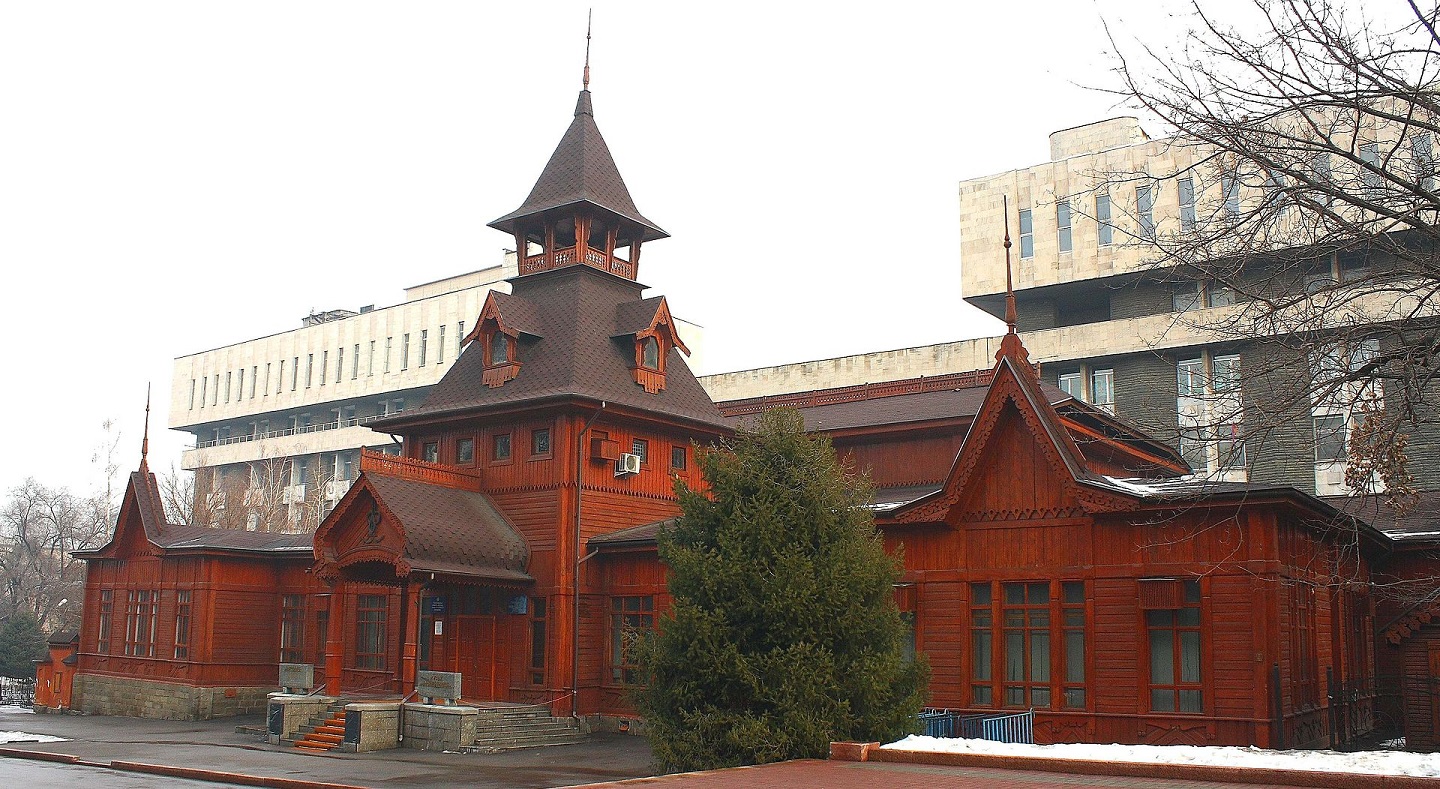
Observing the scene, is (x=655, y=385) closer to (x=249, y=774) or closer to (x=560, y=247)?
(x=560, y=247)

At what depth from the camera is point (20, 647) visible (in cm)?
5078

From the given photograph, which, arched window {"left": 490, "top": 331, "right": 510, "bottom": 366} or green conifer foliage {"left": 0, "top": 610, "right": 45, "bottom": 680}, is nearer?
arched window {"left": 490, "top": 331, "right": 510, "bottom": 366}

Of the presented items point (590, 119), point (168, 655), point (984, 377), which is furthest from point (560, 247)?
point (168, 655)

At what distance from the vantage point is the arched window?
32.7 m

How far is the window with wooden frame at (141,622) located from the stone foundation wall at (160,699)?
888 millimetres

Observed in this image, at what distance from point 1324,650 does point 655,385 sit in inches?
674

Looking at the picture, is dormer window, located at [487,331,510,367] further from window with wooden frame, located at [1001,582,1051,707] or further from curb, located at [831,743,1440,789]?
curb, located at [831,743,1440,789]

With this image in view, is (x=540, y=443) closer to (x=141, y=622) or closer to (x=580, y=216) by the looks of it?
(x=580, y=216)

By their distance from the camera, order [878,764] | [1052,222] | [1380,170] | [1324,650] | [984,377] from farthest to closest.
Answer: [1052,222], [984,377], [1324,650], [878,764], [1380,170]

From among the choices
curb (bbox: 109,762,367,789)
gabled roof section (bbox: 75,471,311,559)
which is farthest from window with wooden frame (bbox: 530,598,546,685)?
gabled roof section (bbox: 75,471,311,559)

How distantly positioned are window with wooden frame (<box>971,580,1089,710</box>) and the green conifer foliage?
41445 mm

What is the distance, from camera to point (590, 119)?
3756 centimetres

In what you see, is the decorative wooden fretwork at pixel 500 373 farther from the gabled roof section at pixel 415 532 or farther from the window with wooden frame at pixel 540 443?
the gabled roof section at pixel 415 532

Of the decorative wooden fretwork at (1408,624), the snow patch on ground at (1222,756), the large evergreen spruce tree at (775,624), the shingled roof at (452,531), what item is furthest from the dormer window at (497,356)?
the decorative wooden fretwork at (1408,624)
